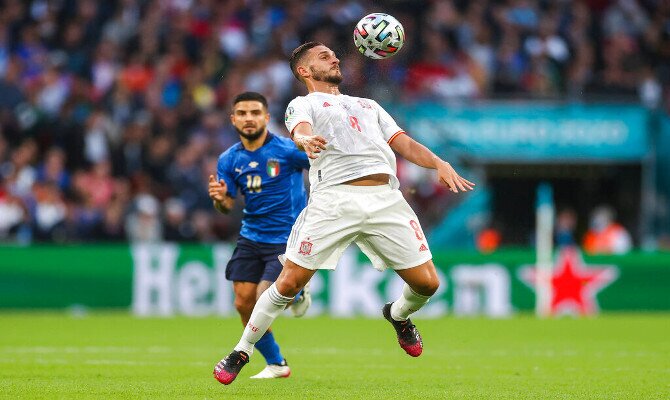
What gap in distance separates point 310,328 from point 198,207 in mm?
4753

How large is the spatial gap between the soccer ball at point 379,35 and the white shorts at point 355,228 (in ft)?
3.41

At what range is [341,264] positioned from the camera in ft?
64.5

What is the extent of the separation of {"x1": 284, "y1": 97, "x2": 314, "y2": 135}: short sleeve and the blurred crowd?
11929mm

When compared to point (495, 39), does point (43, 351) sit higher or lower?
lower

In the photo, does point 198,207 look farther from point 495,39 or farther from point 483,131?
point 495,39

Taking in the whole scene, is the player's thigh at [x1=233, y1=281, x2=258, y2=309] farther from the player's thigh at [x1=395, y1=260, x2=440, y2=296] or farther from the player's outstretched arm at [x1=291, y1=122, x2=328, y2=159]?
the player's outstretched arm at [x1=291, y1=122, x2=328, y2=159]

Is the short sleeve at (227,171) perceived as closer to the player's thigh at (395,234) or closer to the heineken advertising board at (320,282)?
the player's thigh at (395,234)

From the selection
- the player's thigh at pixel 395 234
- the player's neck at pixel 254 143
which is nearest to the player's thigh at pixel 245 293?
the player's neck at pixel 254 143

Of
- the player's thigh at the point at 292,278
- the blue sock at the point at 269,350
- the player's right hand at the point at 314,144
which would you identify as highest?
the player's right hand at the point at 314,144

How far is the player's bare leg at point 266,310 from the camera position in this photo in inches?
354

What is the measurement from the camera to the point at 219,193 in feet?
32.7

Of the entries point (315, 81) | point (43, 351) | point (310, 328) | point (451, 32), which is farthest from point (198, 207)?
point (315, 81)

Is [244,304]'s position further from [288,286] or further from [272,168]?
[288,286]

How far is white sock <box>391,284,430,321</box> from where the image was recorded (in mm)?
9336
